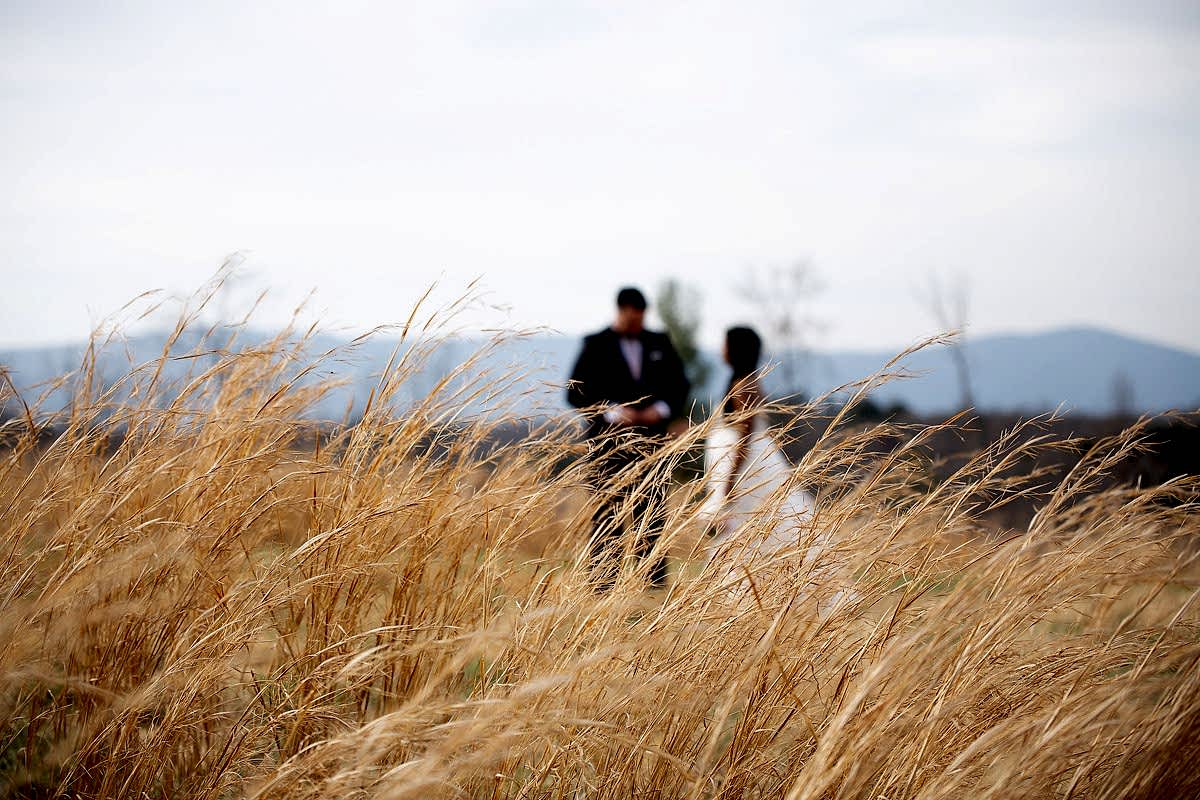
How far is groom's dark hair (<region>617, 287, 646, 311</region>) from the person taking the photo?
482 cm

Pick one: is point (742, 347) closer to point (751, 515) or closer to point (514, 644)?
point (751, 515)

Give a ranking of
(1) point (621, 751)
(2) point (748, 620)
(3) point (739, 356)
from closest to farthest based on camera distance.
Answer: (1) point (621, 751), (2) point (748, 620), (3) point (739, 356)

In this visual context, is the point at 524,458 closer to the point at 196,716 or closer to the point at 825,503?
the point at 825,503

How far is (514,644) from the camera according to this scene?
5.02ft

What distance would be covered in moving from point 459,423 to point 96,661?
0.93 m

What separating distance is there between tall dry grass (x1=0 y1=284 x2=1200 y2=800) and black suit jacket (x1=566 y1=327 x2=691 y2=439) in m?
2.74

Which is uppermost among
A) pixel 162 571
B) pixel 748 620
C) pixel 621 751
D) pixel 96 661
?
pixel 162 571

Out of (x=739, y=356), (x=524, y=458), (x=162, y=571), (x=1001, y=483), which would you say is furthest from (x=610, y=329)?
(x=162, y=571)

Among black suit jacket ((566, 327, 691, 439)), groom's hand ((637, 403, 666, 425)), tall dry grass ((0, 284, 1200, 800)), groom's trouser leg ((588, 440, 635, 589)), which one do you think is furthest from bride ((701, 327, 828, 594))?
black suit jacket ((566, 327, 691, 439))

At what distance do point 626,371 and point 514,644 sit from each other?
346cm

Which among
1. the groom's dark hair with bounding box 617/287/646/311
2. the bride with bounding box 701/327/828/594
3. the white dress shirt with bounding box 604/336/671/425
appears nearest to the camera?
the bride with bounding box 701/327/828/594

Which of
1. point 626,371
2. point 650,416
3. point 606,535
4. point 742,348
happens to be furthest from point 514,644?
point 626,371

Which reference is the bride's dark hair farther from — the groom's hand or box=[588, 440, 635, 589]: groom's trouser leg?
box=[588, 440, 635, 589]: groom's trouser leg

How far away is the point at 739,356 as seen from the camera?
177 inches
